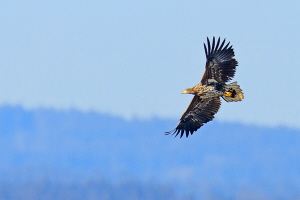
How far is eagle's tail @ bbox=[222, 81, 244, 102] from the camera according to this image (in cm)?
3020

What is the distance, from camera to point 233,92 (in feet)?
99.2

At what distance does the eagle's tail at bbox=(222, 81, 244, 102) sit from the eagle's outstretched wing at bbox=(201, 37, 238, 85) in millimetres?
268

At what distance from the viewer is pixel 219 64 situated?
3056cm

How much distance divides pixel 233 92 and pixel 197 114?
1660 millimetres

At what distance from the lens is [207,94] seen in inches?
1206

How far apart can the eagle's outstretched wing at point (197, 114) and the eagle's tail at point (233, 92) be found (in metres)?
0.73

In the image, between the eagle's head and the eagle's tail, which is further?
the eagle's head

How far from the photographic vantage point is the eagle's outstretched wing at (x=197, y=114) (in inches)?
1225

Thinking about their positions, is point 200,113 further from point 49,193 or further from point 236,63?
point 49,193

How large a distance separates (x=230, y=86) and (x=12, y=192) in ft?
399

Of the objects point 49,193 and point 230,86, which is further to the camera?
point 49,193

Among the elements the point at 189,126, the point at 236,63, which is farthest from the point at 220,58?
the point at 189,126

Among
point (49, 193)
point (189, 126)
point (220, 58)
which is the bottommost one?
point (189, 126)

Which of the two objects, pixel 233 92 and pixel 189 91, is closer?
pixel 233 92
